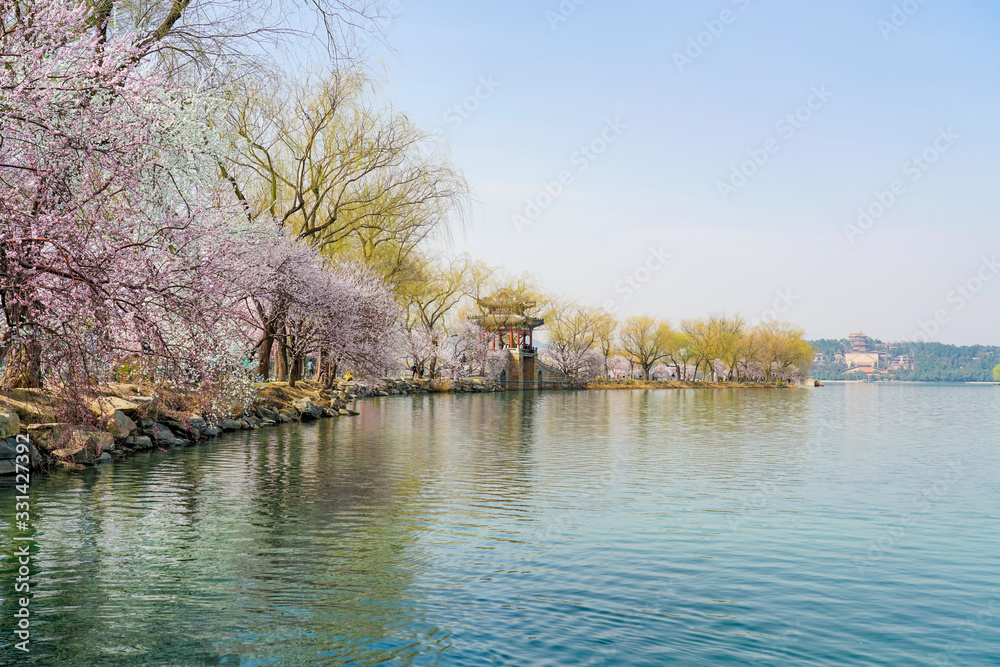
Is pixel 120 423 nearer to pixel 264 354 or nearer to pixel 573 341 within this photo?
pixel 264 354

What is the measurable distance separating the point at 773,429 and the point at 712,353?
276 feet

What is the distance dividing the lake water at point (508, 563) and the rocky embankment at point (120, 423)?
84 centimetres

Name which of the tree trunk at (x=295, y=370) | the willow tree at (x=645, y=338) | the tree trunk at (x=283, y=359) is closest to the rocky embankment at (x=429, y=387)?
the tree trunk at (x=295, y=370)

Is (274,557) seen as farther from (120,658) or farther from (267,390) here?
(267,390)

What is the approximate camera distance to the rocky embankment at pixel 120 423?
14453mm

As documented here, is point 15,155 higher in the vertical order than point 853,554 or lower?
higher

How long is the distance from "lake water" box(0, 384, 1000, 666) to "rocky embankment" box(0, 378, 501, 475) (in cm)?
84

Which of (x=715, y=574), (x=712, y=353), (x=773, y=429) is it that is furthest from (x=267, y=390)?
(x=712, y=353)

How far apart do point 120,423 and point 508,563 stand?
42.3 ft

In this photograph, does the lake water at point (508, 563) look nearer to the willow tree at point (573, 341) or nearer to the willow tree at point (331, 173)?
the willow tree at point (331, 173)

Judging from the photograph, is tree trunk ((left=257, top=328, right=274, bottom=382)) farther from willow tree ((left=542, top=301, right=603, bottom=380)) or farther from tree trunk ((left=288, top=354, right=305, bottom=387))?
willow tree ((left=542, top=301, right=603, bottom=380))

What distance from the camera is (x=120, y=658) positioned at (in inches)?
231

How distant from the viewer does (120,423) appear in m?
17.9

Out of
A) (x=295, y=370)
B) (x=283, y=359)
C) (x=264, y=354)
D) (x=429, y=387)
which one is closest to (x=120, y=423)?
(x=264, y=354)
